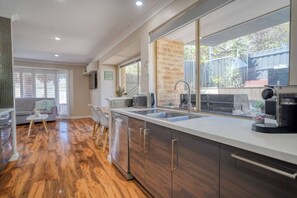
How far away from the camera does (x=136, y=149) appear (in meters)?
2.02

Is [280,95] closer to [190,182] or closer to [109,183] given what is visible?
[190,182]

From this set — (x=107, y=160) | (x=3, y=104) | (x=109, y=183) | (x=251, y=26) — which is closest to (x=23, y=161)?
(x=3, y=104)

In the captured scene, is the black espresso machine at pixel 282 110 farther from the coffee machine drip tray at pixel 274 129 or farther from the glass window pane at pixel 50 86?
the glass window pane at pixel 50 86

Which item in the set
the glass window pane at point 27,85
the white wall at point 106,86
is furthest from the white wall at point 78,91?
the white wall at point 106,86

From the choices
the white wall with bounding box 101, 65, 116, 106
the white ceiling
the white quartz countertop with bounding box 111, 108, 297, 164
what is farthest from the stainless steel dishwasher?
the white wall with bounding box 101, 65, 116, 106

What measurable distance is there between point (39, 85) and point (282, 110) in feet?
26.4

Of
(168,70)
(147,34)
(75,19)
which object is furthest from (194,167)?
(75,19)

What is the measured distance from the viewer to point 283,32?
4.75ft

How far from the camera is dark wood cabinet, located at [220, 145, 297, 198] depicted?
0.75 metres

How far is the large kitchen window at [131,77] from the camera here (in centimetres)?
484

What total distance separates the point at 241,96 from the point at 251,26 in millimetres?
788

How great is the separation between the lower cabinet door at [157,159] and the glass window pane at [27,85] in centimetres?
691

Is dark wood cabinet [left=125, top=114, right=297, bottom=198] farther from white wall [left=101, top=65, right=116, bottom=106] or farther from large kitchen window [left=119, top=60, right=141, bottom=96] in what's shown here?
white wall [left=101, top=65, right=116, bottom=106]

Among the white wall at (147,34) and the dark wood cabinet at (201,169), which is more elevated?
the white wall at (147,34)
